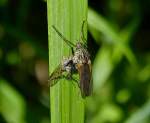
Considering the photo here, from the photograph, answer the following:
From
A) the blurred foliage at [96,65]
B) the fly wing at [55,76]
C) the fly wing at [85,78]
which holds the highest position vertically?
the fly wing at [55,76]

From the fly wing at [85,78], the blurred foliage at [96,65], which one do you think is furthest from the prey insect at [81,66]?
the blurred foliage at [96,65]

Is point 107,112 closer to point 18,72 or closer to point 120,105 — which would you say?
point 120,105

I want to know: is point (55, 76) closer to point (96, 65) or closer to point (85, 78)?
point (85, 78)

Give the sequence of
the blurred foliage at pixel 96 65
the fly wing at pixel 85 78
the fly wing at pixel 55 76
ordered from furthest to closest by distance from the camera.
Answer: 1. the blurred foliage at pixel 96 65
2. the fly wing at pixel 85 78
3. the fly wing at pixel 55 76

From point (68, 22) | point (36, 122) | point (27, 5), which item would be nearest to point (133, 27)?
point (27, 5)

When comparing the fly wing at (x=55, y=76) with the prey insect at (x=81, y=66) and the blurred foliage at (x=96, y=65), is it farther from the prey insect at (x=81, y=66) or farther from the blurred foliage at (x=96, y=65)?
the blurred foliage at (x=96, y=65)

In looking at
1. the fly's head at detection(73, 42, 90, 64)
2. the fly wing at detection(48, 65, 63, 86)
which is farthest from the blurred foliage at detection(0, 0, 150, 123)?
the fly wing at detection(48, 65, 63, 86)

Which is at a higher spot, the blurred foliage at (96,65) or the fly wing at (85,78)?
the fly wing at (85,78)

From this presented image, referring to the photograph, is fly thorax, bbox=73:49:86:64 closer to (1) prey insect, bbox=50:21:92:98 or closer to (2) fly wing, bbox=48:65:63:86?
(1) prey insect, bbox=50:21:92:98
